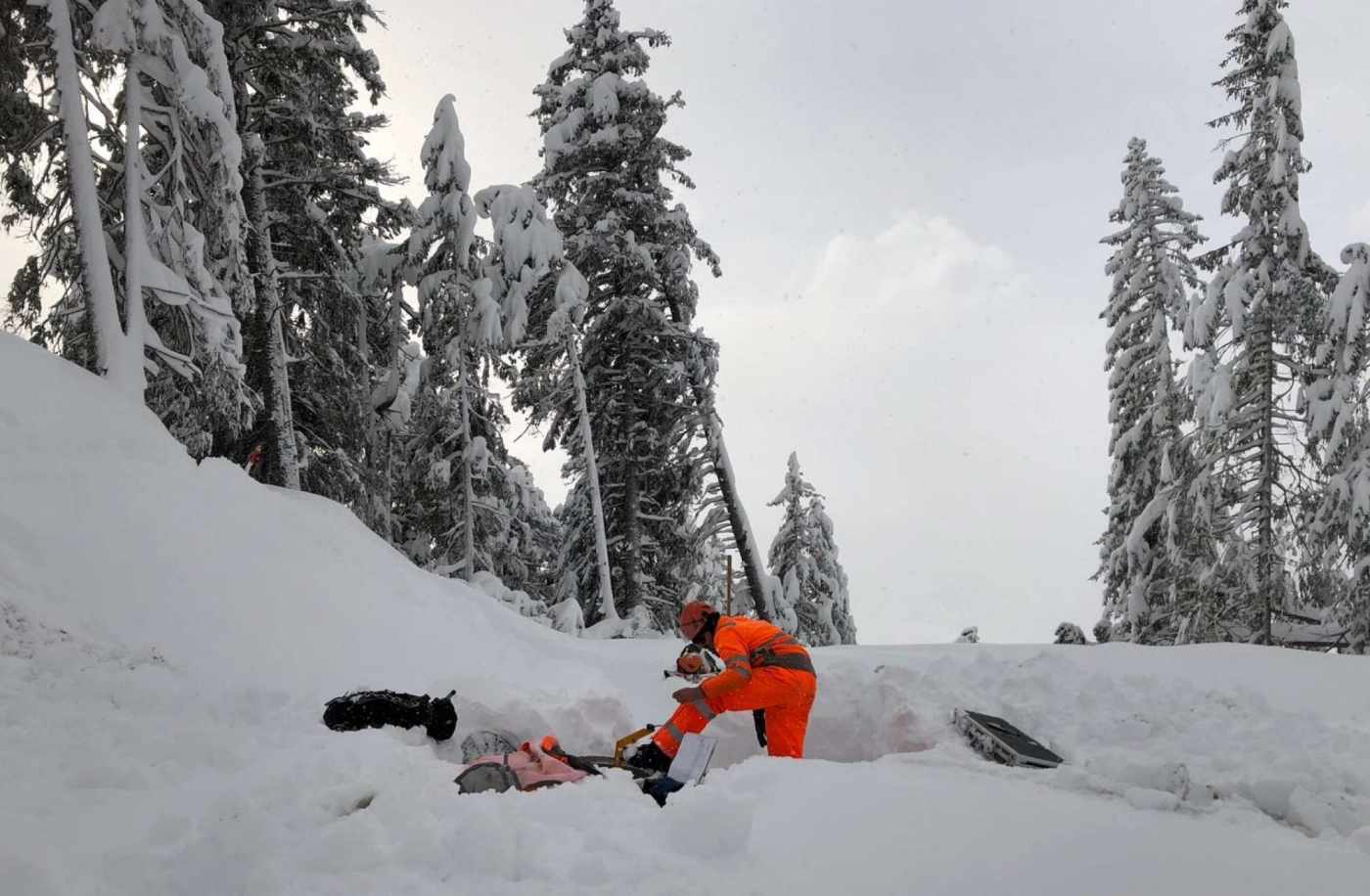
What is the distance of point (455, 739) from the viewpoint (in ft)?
20.7

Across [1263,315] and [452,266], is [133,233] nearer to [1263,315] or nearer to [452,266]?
[452,266]

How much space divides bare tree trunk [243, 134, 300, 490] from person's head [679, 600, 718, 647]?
8.85 m

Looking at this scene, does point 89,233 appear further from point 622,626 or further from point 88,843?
point 622,626

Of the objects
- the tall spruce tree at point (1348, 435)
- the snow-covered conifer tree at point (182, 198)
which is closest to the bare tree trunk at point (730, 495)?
the snow-covered conifer tree at point (182, 198)

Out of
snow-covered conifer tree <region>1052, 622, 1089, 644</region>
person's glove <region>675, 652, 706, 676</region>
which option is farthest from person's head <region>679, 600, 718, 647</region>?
snow-covered conifer tree <region>1052, 622, 1089, 644</region>

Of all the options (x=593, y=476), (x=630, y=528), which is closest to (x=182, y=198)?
(x=593, y=476)

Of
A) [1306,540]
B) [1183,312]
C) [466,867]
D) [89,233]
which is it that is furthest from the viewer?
[1183,312]

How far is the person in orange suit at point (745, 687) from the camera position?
6086 millimetres

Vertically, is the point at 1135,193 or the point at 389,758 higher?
the point at 1135,193

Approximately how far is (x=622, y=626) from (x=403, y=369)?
9.31 m

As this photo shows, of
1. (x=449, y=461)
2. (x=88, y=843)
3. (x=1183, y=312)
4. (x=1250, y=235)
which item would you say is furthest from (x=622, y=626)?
(x=1183, y=312)

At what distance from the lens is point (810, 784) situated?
13.8ft

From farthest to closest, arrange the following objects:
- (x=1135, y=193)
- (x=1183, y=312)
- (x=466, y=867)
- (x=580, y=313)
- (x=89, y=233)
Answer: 1. (x=1135, y=193)
2. (x=1183, y=312)
3. (x=580, y=313)
4. (x=89, y=233)
5. (x=466, y=867)

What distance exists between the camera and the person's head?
6578 mm
